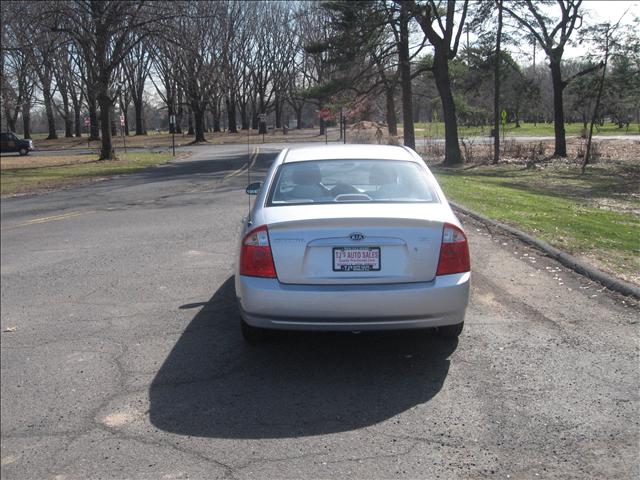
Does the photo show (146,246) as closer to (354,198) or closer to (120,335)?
(120,335)

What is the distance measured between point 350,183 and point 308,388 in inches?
80.4

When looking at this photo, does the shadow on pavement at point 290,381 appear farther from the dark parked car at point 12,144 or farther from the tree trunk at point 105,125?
the dark parked car at point 12,144

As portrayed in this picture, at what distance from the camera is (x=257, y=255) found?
4.35m

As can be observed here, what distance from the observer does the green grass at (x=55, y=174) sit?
66.4 feet

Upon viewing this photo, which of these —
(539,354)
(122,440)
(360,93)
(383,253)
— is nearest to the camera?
(122,440)

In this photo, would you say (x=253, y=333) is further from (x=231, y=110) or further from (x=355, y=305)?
(x=231, y=110)

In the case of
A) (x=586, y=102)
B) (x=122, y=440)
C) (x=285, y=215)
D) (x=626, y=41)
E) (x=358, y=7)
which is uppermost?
(x=358, y=7)

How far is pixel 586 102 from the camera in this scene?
26.4 m

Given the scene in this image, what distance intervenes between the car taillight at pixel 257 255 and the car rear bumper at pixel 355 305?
6cm

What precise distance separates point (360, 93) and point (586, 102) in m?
10.7

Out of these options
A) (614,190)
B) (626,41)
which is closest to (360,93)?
(626,41)

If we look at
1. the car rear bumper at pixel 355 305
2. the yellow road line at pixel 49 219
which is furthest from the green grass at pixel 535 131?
the car rear bumper at pixel 355 305

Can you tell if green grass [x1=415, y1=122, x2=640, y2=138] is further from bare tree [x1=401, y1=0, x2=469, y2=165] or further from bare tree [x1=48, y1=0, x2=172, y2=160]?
bare tree [x1=48, y1=0, x2=172, y2=160]

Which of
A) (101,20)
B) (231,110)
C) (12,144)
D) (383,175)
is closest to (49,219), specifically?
(383,175)
